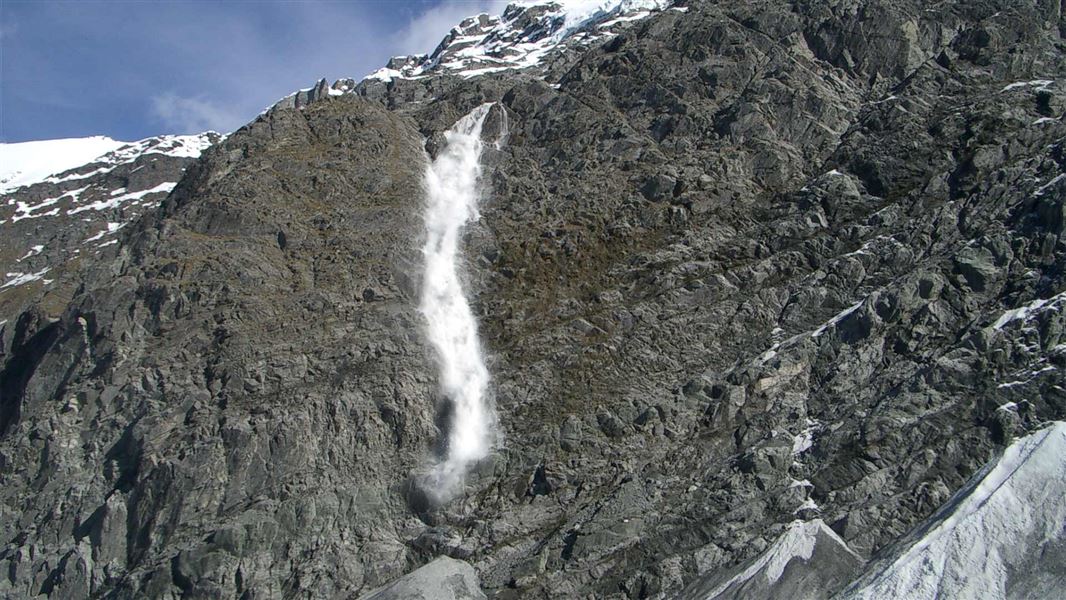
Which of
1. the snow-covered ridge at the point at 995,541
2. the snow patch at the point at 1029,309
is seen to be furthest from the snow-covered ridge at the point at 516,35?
the snow-covered ridge at the point at 995,541

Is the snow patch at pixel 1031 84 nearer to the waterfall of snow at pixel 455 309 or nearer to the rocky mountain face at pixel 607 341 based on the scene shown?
the rocky mountain face at pixel 607 341

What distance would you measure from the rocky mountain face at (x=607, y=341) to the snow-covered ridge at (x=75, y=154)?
6768cm

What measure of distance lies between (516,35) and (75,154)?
65.3 meters

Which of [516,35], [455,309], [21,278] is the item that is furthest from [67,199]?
[455,309]

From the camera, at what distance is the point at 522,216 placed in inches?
2692

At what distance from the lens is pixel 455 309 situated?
206 feet

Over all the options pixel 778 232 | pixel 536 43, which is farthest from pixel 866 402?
pixel 536 43

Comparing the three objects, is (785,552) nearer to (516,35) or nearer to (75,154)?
(516,35)

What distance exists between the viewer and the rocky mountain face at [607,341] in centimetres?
4859

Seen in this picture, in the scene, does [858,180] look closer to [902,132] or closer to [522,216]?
[902,132]

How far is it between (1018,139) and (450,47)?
278 ft

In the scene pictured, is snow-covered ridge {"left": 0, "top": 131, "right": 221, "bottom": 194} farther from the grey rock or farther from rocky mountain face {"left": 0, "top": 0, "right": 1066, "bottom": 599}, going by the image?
the grey rock

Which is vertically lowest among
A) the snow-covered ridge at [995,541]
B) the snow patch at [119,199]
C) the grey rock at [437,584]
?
the snow-covered ridge at [995,541]

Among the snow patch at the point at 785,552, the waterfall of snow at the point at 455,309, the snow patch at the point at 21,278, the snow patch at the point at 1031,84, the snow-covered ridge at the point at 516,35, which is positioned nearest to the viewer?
the snow patch at the point at 785,552
